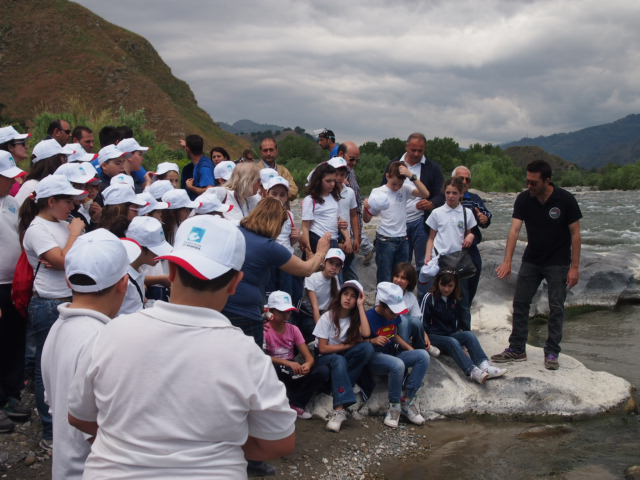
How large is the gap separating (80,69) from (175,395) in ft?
198

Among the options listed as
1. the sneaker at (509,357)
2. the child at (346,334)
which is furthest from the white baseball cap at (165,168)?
the sneaker at (509,357)

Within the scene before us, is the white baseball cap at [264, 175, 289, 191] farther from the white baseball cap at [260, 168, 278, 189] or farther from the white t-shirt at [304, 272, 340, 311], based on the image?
the white t-shirt at [304, 272, 340, 311]

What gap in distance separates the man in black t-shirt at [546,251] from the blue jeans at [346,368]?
1650 mm

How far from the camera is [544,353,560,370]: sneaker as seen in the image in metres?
5.87

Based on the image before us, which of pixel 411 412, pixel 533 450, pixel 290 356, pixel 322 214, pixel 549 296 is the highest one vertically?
pixel 322 214

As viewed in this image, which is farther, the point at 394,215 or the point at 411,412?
the point at 394,215

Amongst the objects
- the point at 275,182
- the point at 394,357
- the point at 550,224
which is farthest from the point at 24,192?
the point at 550,224

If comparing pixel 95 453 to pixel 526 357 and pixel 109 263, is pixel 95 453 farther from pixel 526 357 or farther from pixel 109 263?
pixel 526 357

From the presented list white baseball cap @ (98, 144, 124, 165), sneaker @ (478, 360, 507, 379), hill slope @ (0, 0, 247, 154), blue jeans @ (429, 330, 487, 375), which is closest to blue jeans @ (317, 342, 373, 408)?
blue jeans @ (429, 330, 487, 375)

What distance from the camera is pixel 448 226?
20.3 ft

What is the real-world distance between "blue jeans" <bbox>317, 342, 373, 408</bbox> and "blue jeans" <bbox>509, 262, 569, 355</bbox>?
1833mm

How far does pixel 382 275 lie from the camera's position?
6.52m

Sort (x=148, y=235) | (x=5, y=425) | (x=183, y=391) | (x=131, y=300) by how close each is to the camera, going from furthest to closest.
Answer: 1. (x=5, y=425)
2. (x=148, y=235)
3. (x=131, y=300)
4. (x=183, y=391)

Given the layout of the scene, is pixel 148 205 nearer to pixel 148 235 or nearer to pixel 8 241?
pixel 148 235
